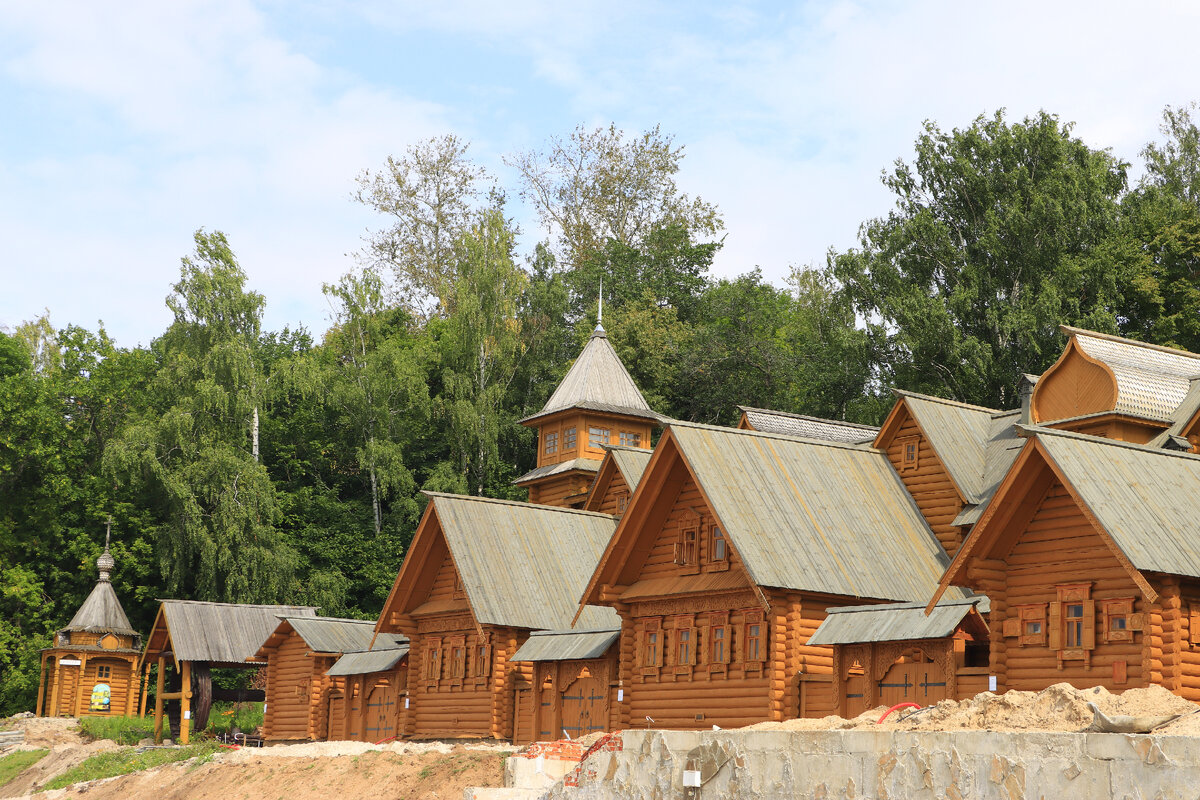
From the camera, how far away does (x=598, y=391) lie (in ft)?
155

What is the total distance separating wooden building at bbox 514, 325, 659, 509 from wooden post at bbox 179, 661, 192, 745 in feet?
40.9

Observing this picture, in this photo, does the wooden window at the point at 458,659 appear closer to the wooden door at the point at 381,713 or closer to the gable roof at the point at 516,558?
the gable roof at the point at 516,558

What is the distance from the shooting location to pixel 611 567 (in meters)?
29.4

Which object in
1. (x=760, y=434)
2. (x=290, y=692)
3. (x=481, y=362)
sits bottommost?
(x=290, y=692)

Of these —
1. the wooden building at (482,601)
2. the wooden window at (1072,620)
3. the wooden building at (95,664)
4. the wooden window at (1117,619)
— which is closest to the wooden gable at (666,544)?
the wooden building at (482,601)

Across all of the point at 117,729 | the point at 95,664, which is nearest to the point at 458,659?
the point at 117,729

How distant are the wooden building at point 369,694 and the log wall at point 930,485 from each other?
14.5 meters

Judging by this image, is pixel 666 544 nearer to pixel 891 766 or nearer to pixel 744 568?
pixel 744 568

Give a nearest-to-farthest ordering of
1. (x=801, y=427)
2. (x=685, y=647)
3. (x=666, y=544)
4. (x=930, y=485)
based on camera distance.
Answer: (x=685, y=647), (x=666, y=544), (x=930, y=485), (x=801, y=427)

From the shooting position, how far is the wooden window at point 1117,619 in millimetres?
20438

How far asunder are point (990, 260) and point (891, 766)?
142 feet

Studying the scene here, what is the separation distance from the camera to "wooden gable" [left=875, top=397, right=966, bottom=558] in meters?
30.0

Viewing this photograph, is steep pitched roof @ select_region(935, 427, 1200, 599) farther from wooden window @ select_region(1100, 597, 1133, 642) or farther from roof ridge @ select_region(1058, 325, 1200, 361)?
roof ridge @ select_region(1058, 325, 1200, 361)

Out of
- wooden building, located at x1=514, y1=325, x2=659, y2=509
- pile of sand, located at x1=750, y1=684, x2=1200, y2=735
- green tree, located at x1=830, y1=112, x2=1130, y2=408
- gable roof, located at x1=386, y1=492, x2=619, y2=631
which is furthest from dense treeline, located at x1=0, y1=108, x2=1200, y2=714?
pile of sand, located at x1=750, y1=684, x2=1200, y2=735
